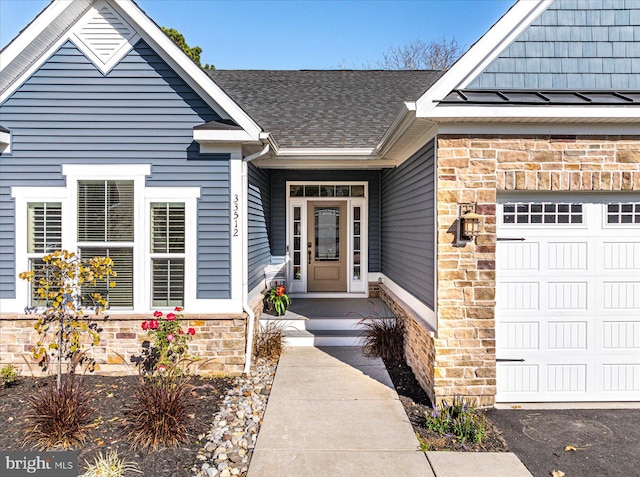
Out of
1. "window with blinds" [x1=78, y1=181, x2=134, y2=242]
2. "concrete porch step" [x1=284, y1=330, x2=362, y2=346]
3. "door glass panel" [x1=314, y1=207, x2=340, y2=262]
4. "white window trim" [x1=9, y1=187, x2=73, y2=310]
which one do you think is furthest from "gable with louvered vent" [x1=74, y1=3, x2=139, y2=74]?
"door glass panel" [x1=314, y1=207, x2=340, y2=262]

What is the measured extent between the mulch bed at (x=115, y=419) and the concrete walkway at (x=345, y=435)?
63cm

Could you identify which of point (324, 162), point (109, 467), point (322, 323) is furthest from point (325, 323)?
point (109, 467)

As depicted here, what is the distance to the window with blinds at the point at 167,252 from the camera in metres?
5.27

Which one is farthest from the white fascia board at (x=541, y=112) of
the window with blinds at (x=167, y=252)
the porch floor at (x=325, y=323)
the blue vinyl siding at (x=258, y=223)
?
the porch floor at (x=325, y=323)

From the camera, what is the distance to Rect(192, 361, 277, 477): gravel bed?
10.9 feet

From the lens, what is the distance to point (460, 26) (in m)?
16.2

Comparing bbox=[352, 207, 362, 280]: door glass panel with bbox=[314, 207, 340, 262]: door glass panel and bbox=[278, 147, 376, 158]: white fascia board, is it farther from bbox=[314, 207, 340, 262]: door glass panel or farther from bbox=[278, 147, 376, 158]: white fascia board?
bbox=[278, 147, 376, 158]: white fascia board

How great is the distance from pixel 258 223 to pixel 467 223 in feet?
12.9

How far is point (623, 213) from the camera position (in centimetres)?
442

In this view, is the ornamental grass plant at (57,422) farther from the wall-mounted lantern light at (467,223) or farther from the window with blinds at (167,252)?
the wall-mounted lantern light at (467,223)

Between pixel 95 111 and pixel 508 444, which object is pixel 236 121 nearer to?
pixel 95 111

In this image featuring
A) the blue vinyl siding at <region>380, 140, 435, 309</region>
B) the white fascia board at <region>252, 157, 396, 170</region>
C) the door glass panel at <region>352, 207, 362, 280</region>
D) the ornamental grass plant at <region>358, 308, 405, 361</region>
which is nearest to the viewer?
the blue vinyl siding at <region>380, 140, 435, 309</region>

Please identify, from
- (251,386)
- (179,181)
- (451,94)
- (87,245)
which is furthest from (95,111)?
(451,94)

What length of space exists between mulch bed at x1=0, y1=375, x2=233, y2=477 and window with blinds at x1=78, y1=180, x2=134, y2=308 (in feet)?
3.82
